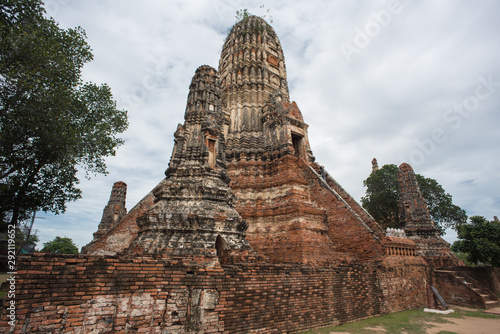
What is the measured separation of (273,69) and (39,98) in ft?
44.0

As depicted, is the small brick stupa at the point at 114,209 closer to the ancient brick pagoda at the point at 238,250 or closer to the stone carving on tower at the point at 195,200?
the ancient brick pagoda at the point at 238,250

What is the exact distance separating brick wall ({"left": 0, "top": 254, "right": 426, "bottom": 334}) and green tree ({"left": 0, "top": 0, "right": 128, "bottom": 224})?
831 cm

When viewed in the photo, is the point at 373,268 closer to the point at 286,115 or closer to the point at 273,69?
the point at 286,115

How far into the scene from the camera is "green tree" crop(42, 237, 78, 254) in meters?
49.2

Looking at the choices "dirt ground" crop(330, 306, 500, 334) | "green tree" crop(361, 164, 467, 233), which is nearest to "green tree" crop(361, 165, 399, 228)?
"green tree" crop(361, 164, 467, 233)

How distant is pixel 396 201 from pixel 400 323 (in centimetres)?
2369

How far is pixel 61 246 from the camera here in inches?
1980

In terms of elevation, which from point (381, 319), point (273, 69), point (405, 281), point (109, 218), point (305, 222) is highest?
point (273, 69)

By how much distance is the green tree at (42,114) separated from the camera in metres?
9.44

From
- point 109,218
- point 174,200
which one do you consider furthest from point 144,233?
point 109,218

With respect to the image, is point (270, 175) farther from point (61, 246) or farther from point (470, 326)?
point (61, 246)

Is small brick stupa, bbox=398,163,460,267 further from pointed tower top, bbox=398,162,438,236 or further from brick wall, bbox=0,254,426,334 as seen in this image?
brick wall, bbox=0,254,426,334

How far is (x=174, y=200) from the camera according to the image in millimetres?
7988

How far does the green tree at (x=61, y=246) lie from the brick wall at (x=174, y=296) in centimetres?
5619
